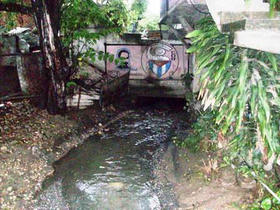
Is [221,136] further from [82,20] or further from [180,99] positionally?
[180,99]

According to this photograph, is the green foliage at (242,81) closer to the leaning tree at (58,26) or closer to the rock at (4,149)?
the rock at (4,149)

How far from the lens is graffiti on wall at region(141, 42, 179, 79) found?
1505 cm

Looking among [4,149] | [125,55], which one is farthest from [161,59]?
[4,149]

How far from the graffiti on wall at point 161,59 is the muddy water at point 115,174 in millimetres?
5011

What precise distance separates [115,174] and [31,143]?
2260 millimetres

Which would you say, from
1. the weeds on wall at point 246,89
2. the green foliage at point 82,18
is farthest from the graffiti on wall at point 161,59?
the weeds on wall at point 246,89

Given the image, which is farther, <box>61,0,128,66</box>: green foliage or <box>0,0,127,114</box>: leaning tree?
<box>61,0,128,66</box>: green foliage

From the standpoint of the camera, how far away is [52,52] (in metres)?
8.88

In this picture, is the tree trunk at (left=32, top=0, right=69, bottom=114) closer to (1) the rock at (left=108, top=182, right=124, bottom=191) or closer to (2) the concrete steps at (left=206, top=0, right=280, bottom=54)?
(1) the rock at (left=108, top=182, right=124, bottom=191)

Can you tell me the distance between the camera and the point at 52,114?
9.44 metres

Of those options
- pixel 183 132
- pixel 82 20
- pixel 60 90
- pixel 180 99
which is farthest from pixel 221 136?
pixel 180 99

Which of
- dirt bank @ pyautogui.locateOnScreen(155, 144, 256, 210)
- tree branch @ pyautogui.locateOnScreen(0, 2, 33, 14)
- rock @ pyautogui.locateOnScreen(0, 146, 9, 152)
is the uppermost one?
tree branch @ pyautogui.locateOnScreen(0, 2, 33, 14)

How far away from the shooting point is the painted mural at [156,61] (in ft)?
49.4

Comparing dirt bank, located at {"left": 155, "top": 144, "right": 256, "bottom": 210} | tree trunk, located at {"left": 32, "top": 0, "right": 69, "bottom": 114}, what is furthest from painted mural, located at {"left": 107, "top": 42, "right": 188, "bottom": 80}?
dirt bank, located at {"left": 155, "top": 144, "right": 256, "bottom": 210}
